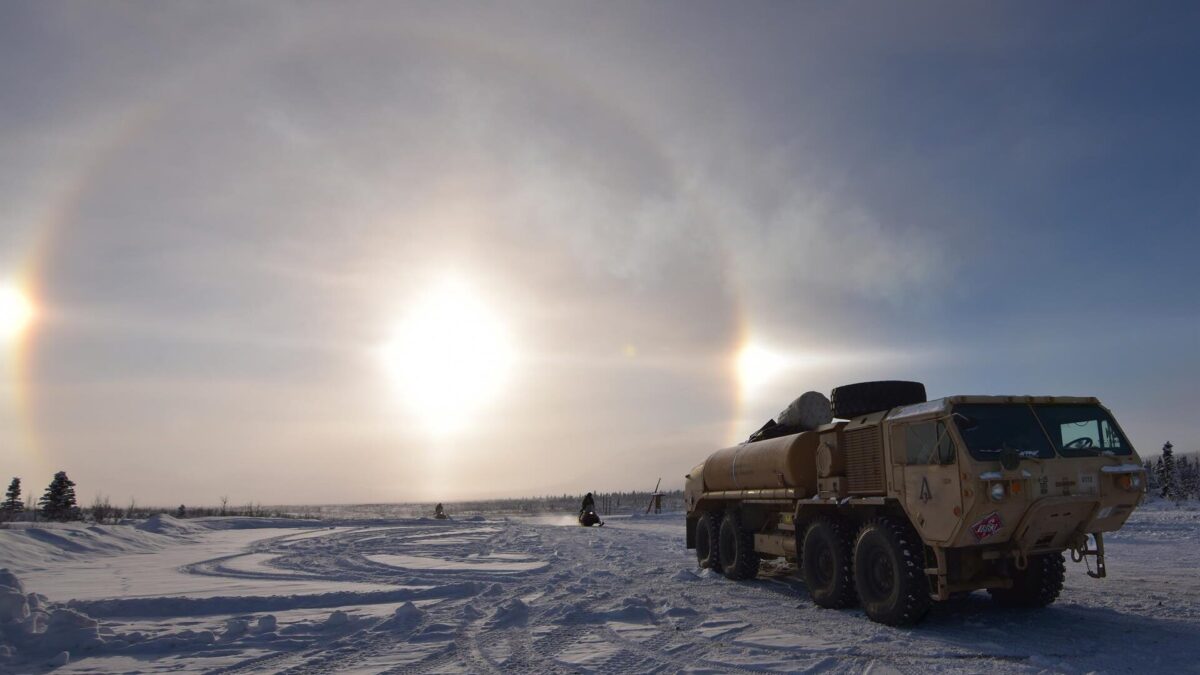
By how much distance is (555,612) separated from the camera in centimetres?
1025

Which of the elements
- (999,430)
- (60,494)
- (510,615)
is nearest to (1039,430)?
(999,430)

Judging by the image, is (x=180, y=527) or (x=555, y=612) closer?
(x=555, y=612)

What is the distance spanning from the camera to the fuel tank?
11.8 meters

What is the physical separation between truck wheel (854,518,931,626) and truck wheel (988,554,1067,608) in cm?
212

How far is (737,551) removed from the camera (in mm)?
13977

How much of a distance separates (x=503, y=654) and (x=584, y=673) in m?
1.22

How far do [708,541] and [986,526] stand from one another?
7.99m

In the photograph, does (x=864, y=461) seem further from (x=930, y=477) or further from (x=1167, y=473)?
(x=1167, y=473)

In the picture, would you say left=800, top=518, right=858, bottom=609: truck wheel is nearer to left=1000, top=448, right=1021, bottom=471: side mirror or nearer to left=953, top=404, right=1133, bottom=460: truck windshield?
left=953, top=404, right=1133, bottom=460: truck windshield

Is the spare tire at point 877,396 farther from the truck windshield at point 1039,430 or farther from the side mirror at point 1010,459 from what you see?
the side mirror at point 1010,459

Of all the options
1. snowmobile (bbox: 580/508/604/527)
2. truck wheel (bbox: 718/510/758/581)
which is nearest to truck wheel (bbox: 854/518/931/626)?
truck wheel (bbox: 718/510/758/581)

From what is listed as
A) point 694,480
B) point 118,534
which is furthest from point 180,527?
point 694,480

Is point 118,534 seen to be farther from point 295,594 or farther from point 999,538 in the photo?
point 999,538

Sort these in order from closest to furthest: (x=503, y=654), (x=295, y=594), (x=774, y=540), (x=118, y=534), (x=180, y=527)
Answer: (x=503, y=654)
(x=295, y=594)
(x=774, y=540)
(x=118, y=534)
(x=180, y=527)
